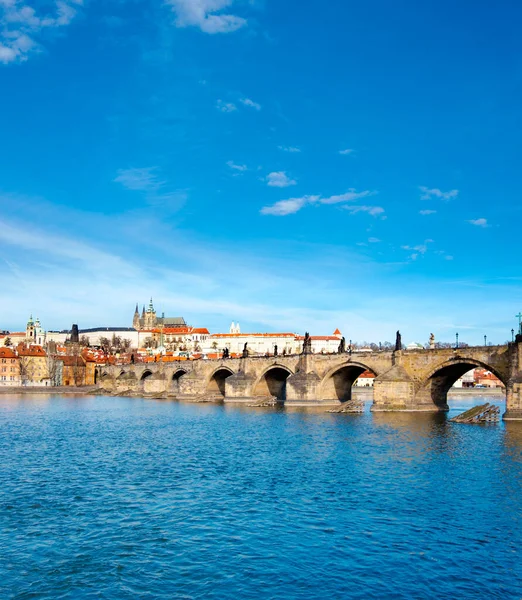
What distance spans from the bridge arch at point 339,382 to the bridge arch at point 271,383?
10.0m

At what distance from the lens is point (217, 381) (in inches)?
3627

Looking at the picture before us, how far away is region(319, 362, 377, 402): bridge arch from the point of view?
6444 centimetres

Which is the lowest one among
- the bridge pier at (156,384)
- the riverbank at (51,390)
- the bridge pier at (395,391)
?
the riverbank at (51,390)

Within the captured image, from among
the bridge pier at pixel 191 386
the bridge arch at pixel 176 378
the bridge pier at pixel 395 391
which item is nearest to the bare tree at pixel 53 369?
the bridge arch at pixel 176 378

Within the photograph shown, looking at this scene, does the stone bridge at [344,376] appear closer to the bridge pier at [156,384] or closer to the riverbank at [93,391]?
the bridge pier at [156,384]

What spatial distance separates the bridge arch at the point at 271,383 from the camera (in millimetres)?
77175

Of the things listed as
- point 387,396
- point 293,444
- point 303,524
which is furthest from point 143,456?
point 387,396

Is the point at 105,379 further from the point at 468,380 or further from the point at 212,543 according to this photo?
the point at 212,543

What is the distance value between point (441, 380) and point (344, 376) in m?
14.2

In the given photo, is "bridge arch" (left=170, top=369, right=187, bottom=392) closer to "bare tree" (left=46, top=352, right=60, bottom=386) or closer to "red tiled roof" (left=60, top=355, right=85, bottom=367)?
"red tiled roof" (left=60, top=355, right=85, bottom=367)

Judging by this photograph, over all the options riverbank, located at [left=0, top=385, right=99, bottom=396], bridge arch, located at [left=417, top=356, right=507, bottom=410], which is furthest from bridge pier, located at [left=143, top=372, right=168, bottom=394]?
bridge arch, located at [left=417, top=356, right=507, bottom=410]

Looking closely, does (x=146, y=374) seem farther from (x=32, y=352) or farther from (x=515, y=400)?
(x=515, y=400)

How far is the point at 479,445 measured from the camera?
35.0m

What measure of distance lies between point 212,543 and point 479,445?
23.3 metres
